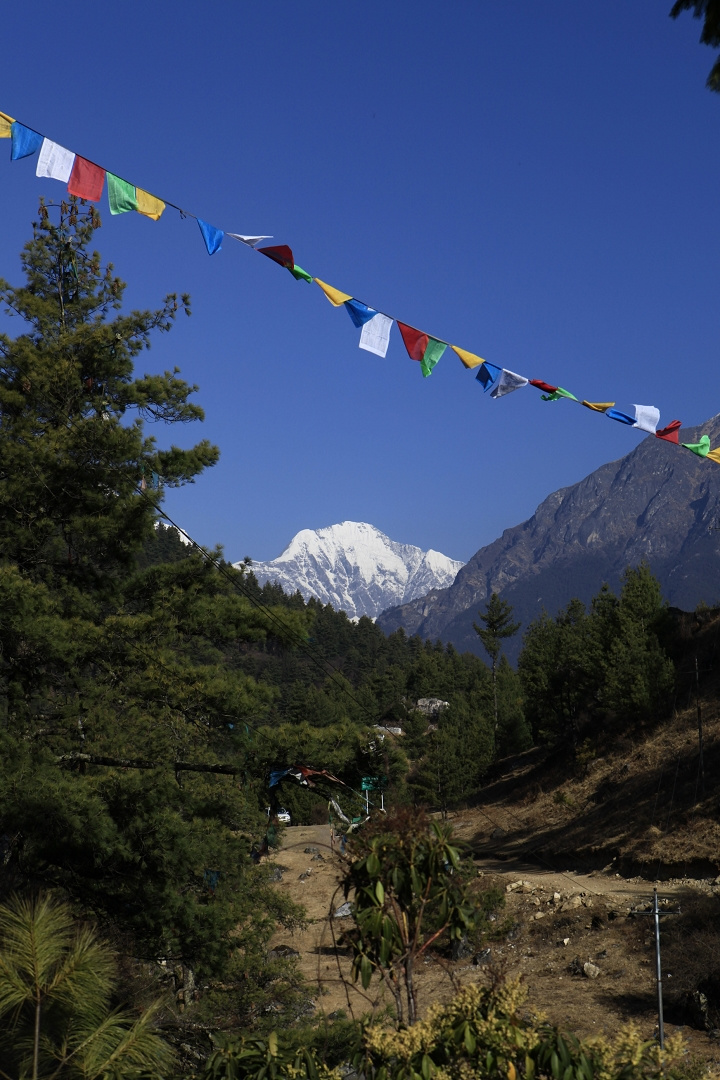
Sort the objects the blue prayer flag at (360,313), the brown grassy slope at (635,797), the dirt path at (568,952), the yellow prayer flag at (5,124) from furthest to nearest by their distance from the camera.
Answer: the brown grassy slope at (635,797), the dirt path at (568,952), the blue prayer flag at (360,313), the yellow prayer flag at (5,124)

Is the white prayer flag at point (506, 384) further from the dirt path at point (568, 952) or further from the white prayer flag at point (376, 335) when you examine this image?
the dirt path at point (568, 952)

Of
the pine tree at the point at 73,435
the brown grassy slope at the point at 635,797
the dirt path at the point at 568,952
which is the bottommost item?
the dirt path at the point at 568,952

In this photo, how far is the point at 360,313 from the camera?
10367 millimetres

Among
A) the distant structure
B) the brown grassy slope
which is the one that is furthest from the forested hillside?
the distant structure

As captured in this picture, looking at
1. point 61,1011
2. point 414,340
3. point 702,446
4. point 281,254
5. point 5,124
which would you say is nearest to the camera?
point 61,1011

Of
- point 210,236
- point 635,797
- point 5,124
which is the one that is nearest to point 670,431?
point 210,236

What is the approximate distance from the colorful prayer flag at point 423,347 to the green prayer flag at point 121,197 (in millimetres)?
3418

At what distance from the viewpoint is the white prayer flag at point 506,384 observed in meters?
11.1

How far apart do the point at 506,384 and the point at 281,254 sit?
3.40m

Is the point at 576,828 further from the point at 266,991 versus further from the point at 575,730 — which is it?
the point at 266,991

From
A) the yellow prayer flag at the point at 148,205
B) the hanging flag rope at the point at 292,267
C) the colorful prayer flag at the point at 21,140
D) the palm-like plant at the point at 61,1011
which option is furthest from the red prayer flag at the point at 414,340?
the palm-like plant at the point at 61,1011

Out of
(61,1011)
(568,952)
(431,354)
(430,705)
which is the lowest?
(568,952)

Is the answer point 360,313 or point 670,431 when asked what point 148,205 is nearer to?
point 360,313

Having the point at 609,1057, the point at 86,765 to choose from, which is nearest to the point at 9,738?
the point at 86,765
